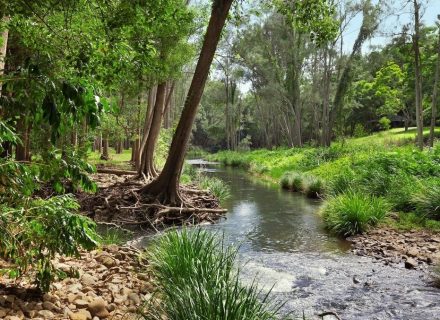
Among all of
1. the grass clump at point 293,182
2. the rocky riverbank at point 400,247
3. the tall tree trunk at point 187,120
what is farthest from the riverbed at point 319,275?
the grass clump at point 293,182

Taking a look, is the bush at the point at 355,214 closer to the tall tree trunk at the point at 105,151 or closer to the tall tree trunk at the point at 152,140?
the tall tree trunk at the point at 152,140

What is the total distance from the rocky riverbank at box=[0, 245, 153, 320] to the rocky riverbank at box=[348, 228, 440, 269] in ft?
17.1

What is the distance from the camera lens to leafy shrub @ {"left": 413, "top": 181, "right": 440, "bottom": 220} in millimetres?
10500

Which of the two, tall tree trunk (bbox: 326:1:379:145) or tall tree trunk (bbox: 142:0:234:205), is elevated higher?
tall tree trunk (bbox: 326:1:379:145)

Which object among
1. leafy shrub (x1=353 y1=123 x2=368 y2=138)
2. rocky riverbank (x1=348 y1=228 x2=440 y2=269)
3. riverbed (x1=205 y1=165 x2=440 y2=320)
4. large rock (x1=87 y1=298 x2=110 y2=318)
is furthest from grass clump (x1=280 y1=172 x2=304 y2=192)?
leafy shrub (x1=353 y1=123 x2=368 y2=138)

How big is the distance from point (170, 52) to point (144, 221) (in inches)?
253

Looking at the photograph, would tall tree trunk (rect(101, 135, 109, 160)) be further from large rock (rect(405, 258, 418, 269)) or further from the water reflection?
large rock (rect(405, 258, 418, 269))

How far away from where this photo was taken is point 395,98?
43562mm

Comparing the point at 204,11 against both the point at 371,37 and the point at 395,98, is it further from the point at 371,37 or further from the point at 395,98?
the point at 395,98

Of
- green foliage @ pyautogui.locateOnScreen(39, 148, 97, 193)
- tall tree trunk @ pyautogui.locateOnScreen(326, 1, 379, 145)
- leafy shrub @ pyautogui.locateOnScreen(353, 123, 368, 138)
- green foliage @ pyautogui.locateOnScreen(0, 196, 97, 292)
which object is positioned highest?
tall tree trunk @ pyautogui.locateOnScreen(326, 1, 379, 145)

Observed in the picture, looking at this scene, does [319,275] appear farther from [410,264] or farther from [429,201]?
[429,201]

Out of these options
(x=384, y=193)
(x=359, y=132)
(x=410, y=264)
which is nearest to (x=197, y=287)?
(x=410, y=264)

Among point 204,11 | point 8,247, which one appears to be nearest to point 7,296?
point 8,247

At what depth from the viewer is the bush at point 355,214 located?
34.4 ft
